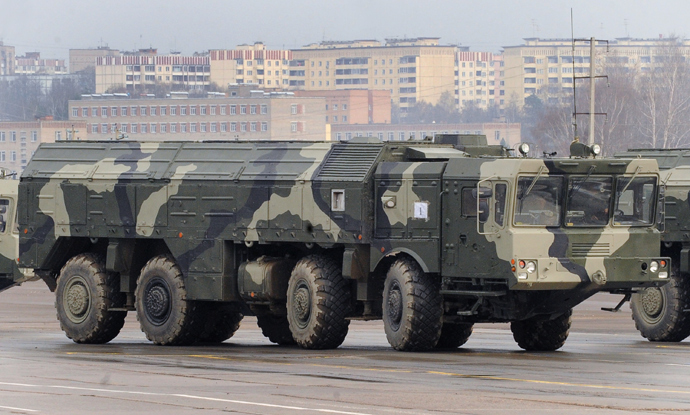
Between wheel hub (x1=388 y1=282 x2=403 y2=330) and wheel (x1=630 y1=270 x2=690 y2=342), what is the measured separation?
5.71 meters

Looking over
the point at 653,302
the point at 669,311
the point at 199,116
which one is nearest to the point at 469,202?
the point at 669,311

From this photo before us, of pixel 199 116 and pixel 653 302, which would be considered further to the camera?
pixel 199 116

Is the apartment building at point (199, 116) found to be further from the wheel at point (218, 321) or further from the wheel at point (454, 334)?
the wheel at point (454, 334)

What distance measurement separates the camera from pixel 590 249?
21.3m

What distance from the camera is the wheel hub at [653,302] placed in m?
26.0

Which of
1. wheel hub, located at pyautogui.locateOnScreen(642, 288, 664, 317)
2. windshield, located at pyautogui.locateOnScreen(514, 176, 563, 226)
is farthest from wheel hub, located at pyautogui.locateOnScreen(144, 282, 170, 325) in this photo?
wheel hub, located at pyautogui.locateOnScreen(642, 288, 664, 317)

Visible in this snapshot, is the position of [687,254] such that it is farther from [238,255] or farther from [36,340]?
[36,340]

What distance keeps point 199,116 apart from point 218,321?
17010 centimetres

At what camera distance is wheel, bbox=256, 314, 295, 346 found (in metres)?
25.0

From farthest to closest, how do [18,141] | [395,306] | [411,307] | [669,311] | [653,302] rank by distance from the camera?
[18,141] → [653,302] → [669,311] → [395,306] → [411,307]

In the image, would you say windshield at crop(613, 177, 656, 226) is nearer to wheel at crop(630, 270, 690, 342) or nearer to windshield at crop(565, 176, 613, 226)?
windshield at crop(565, 176, 613, 226)

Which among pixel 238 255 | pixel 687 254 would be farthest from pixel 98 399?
pixel 687 254

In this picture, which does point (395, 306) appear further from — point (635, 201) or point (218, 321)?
point (218, 321)

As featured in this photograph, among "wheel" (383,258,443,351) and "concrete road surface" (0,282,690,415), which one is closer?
"concrete road surface" (0,282,690,415)
